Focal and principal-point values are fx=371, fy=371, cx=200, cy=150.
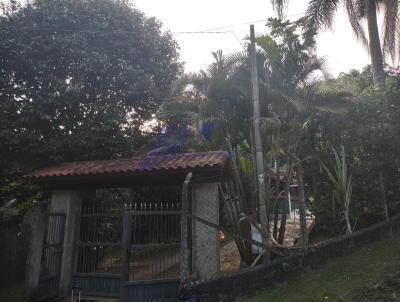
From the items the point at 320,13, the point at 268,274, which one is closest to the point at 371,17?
the point at 320,13

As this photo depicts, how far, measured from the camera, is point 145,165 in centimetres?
764

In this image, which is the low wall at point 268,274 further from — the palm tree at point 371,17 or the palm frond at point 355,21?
the palm frond at point 355,21

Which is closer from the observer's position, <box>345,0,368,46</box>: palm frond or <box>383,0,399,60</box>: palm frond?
<box>383,0,399,60</box>: palm frond

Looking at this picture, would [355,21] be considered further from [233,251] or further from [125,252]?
[125,252]

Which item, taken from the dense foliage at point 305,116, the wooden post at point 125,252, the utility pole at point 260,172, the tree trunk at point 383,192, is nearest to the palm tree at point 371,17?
the dense foliage at point 305,116

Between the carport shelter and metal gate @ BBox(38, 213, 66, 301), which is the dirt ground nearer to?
the carport shelter

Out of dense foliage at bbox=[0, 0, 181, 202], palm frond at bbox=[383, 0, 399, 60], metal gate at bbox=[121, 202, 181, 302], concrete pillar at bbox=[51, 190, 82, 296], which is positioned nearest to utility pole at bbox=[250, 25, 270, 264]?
metal gate at bbox=[121, 202, 181, 302]

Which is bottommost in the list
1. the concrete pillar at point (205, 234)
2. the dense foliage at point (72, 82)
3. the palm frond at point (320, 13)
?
the concrete pillar at point (205, 234)

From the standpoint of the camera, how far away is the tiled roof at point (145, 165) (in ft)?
23.4

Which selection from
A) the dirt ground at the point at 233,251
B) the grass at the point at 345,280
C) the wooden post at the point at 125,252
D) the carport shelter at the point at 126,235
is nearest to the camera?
the grass at the point at 345,280

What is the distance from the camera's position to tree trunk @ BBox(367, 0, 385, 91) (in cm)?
1008

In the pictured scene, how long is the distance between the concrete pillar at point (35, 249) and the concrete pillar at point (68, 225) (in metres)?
0.42

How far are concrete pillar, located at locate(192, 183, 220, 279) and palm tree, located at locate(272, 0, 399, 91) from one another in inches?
210

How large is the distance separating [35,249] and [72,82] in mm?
4822
